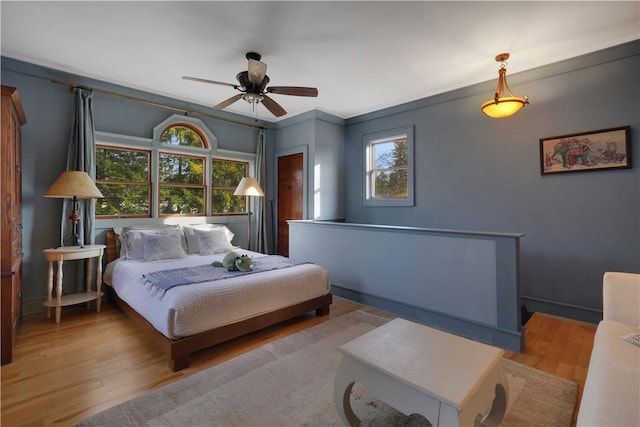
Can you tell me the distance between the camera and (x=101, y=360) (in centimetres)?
231

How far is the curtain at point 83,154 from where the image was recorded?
342 centimetres

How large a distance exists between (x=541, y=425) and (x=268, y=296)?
212 centimetres

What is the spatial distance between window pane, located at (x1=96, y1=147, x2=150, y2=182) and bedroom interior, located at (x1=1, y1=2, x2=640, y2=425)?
0.43 ft

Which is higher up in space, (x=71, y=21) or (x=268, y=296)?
(x=71, y=21)

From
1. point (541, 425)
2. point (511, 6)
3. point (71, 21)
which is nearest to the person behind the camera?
point (541, 425)

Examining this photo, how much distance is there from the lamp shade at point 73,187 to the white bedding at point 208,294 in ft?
2.89

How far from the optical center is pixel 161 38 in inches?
110

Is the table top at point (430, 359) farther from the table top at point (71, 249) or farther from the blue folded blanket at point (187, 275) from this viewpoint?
the table top at point (71, 249)

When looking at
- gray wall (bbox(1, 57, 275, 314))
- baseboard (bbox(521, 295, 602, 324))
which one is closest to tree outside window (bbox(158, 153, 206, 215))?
gray wall (bbox(1, 57, 275, 314))

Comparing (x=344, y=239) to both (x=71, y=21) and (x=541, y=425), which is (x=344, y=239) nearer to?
(x=541, y=425)

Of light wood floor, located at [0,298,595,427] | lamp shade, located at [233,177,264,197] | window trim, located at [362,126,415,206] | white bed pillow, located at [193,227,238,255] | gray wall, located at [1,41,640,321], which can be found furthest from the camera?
window trim, located at [362,126,415,206]

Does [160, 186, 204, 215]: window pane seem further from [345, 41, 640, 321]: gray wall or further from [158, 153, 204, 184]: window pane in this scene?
[345, 41, 640, 321]: gray wall

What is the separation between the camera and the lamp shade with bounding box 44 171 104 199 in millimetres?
3023

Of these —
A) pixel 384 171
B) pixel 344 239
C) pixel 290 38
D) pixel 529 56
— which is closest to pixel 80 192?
pixel 290 38
